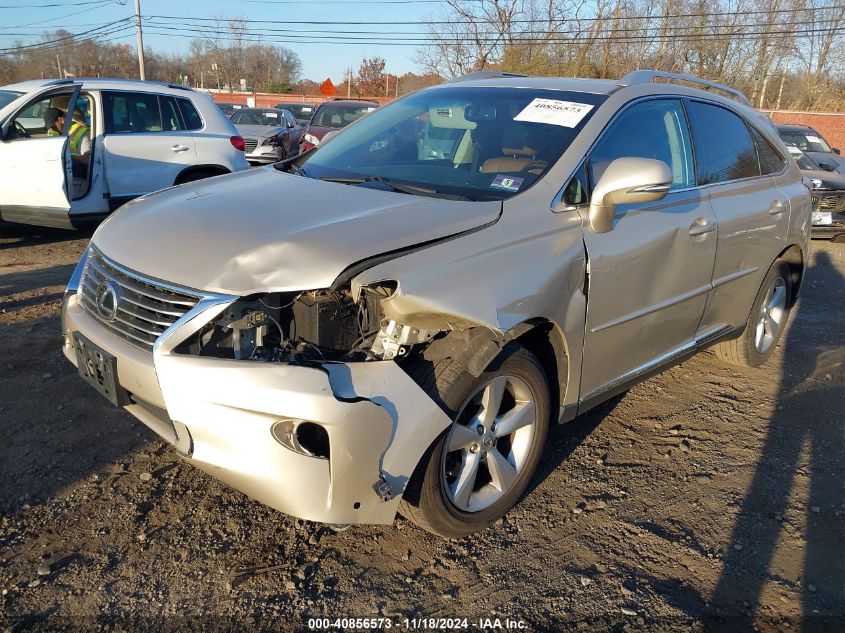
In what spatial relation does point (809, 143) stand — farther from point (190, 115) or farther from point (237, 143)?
point (190, 115)

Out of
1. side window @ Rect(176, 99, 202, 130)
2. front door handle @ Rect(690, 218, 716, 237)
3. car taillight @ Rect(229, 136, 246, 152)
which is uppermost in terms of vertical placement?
side window @ Rect(176, 99, 202, 130)

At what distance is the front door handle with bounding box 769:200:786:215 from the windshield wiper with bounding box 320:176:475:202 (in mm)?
2492

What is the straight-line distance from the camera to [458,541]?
9.14ft

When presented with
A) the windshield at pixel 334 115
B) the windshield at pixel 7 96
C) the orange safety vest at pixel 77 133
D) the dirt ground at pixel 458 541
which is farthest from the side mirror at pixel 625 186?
the windshield at pixel 334 115

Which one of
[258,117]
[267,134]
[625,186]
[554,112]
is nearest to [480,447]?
[625,186]

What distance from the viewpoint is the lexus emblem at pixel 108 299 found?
8.50ft

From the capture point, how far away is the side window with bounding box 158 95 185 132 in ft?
26.3

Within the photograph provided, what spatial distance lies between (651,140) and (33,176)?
20.3ft

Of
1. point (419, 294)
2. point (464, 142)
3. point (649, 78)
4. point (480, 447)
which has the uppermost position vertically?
point (649, 78)

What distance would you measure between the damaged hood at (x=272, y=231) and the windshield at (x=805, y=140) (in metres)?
11.8

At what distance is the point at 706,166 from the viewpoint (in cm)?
382

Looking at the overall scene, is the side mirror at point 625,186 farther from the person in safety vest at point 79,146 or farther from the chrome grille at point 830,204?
the chrome grille at point 830,204

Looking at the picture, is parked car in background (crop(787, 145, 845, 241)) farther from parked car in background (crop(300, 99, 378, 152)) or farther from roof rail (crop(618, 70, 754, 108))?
parked car in background (crop(300, 99, 378, 152))

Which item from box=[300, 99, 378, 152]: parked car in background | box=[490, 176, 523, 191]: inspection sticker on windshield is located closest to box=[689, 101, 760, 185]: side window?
box=[490, 176, 523, 191]: inspection sticker on windshield
